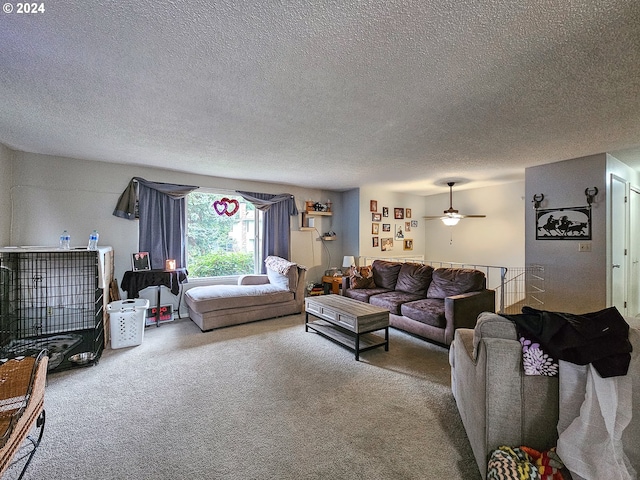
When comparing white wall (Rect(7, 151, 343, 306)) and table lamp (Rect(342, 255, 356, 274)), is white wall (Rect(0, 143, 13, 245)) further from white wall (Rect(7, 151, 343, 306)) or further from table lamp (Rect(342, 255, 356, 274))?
table lamp (Rect(342, 255, 356, 274))

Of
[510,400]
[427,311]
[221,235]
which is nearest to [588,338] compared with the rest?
[510,400]

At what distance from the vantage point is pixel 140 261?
13.9 feet

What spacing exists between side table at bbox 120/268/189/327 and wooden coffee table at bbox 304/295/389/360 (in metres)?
2.05

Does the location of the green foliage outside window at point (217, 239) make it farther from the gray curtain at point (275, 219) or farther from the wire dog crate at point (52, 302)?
the wire dog crate at point (52, 302)

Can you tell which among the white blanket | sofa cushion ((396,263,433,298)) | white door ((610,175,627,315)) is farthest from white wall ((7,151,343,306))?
white door ((610,175,627,315))

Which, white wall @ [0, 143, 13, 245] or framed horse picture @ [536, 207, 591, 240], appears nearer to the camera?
white wall @ [0, 143, 13, 245]

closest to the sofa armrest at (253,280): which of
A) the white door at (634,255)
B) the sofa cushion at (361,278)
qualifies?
the sofa cushion at (361,278)

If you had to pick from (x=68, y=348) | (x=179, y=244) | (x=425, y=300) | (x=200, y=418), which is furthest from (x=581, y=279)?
(x=68, y=348)

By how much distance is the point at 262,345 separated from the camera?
3428 mm

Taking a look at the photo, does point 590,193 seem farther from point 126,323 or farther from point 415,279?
point 126,323

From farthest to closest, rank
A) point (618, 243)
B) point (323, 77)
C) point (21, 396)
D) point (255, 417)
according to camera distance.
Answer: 1. point (618, 243)
2. point (255, 417)
3. point (323, 77)
4. point (21, 396)

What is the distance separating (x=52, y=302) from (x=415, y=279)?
5014 mm

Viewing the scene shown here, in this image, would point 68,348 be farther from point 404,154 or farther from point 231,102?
point 404,154

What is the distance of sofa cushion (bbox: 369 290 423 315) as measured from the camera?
3883mm
